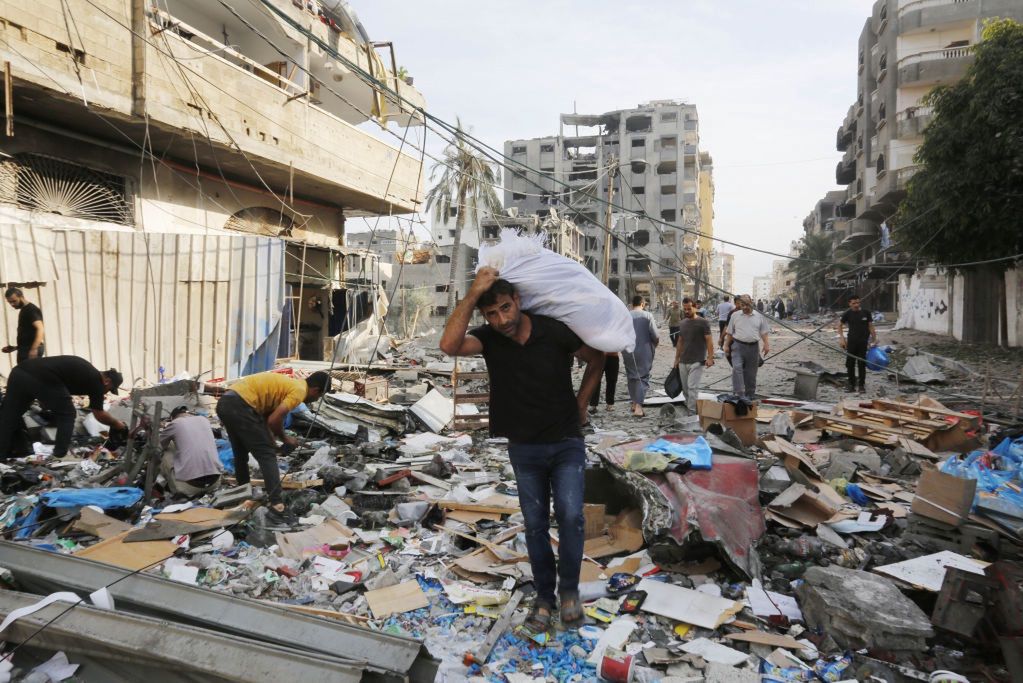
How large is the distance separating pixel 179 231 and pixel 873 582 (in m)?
11.6

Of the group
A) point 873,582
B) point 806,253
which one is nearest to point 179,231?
point 873,582

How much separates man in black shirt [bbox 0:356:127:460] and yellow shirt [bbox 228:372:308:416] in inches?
86.8

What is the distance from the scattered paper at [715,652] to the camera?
2809mm

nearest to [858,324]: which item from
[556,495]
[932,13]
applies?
[556,495]

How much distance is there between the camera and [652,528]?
3.47 meters

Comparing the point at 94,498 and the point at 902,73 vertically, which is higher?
the point at 902,73

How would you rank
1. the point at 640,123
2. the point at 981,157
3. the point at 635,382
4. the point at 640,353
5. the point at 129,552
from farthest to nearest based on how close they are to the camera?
the point at 640,123, the point at 981,157, the point at 640,353, the point at 635,382, the point at 129,552

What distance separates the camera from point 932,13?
27672mm

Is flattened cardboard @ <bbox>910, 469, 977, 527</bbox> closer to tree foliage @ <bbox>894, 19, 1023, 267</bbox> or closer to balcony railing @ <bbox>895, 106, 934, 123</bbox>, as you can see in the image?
tree foliage @ <bbox>894, 19, 1023, 267</bbox>

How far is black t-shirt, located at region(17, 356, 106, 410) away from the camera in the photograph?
5.87m

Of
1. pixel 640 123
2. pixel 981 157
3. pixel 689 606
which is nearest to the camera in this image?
pixel 689 606

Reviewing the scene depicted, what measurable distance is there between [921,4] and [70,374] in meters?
35.6

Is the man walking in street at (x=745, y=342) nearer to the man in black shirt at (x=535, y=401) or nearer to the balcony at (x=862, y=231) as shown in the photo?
the man in black shirt at (x=535, y=401)

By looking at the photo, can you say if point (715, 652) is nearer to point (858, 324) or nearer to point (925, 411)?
point (925, 411)
